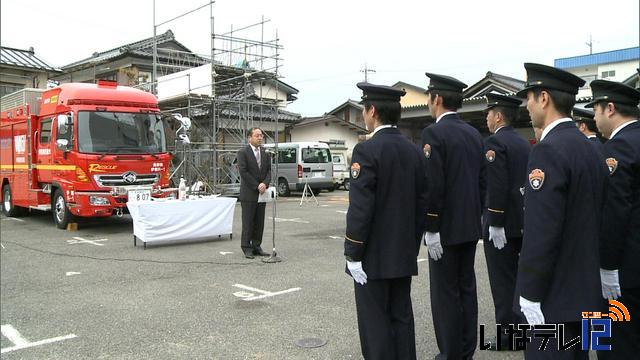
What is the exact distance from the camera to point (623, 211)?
2906 mm

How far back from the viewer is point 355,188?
3031 mm

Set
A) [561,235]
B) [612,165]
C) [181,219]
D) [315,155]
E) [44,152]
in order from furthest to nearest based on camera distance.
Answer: [315,155] → [44,152] → [181,219] → [612,165] → [561,235]

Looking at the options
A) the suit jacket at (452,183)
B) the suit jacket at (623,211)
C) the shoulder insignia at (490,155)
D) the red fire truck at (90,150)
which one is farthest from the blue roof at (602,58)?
the suit jacket at (623,211)

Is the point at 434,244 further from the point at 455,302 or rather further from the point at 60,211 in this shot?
the point at 60,211

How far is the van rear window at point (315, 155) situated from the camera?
21016 millimetres

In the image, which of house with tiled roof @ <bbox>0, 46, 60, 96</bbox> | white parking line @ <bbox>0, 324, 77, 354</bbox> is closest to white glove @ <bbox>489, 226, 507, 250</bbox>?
white parking line @ <bbox>0, 324, 77, 354</bbox>

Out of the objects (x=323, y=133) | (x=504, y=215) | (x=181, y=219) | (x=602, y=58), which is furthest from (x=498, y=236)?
(x=602, y=58)

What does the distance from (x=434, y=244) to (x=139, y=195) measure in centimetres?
766

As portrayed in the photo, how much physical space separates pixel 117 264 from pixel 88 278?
2.65ft

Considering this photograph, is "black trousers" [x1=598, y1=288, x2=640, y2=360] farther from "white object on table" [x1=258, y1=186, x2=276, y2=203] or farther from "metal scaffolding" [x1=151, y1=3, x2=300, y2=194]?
"metal scaffolding" [x1=151, y1=3, x2=300, y2=194]

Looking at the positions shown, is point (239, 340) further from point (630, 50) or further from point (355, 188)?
point (630, 50)

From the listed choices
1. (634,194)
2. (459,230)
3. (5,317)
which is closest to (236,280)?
(5,317)

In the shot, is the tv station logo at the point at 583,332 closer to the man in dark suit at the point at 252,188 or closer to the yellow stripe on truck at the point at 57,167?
the man in dark suit at the point at 252,188

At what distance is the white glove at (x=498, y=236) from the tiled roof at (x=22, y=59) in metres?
23.2
